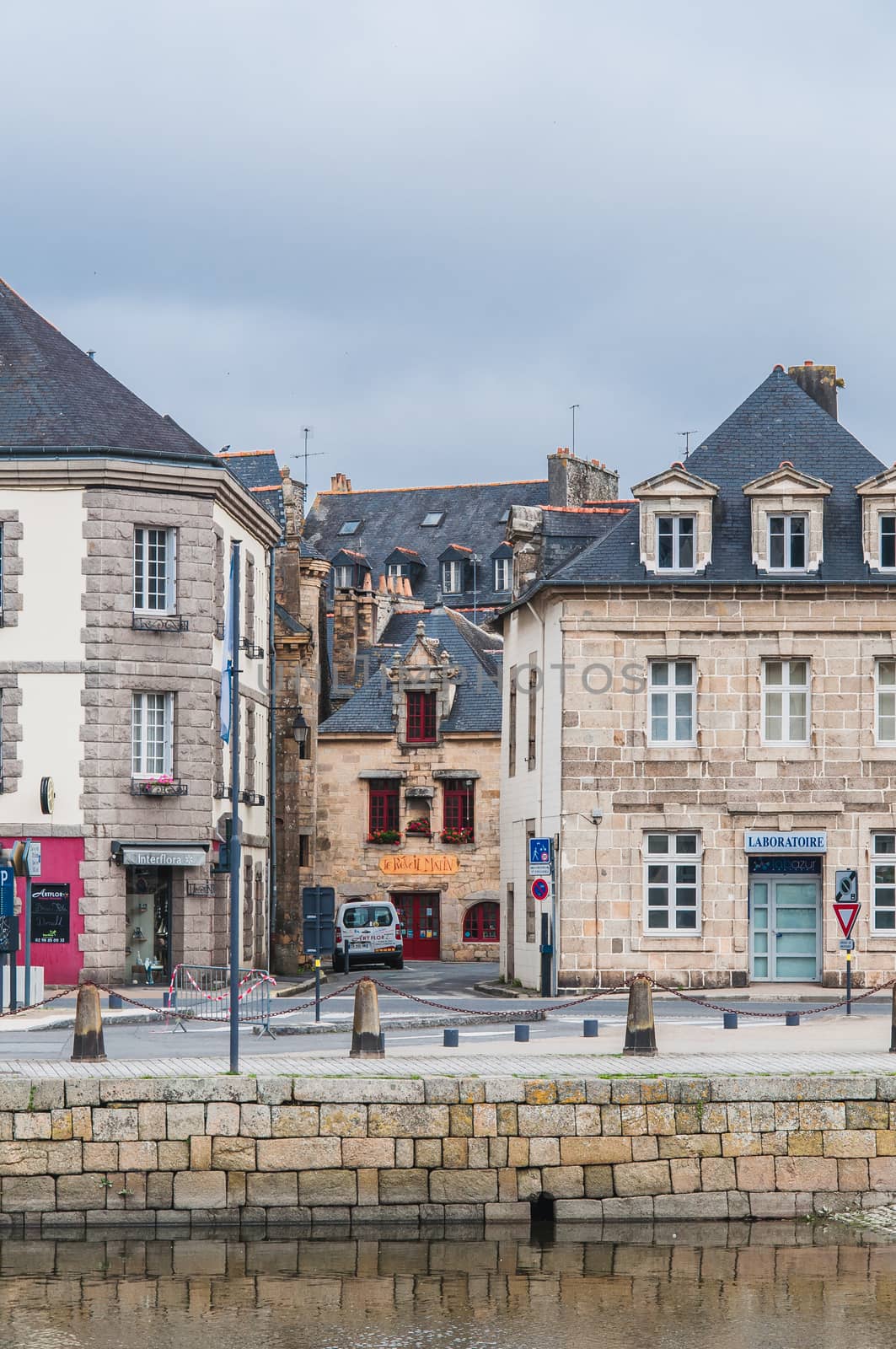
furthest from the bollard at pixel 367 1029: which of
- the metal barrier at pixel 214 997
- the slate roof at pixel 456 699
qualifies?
the slate roof at pixel 456 699

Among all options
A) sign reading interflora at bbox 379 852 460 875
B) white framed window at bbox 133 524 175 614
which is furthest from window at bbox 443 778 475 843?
white framed window at bbox 133 524 175 614

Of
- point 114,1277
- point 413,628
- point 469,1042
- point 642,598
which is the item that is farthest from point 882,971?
point 413,628

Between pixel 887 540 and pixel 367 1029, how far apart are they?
694 inches

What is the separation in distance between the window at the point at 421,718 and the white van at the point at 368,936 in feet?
23.2

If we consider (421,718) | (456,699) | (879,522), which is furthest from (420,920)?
(879,522)

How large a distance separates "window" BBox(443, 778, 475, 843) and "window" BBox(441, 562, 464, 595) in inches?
885

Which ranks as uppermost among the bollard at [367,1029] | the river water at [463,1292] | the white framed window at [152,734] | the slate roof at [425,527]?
the slate roof at [425,527]

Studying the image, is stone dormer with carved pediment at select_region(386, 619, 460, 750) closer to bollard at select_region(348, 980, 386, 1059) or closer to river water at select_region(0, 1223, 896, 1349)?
bollard at select_region(348, 980, 386, 1059)

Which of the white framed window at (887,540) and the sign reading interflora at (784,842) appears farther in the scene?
the white framed window at (887,540)

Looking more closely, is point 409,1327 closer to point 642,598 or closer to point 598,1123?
point 598,1123

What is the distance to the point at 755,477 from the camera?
119 ft

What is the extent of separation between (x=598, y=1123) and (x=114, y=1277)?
168 inches

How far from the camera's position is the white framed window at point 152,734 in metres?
34.8

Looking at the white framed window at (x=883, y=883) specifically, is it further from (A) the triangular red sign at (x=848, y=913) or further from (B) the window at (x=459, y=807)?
(B) the window at (x=459, y=807)
